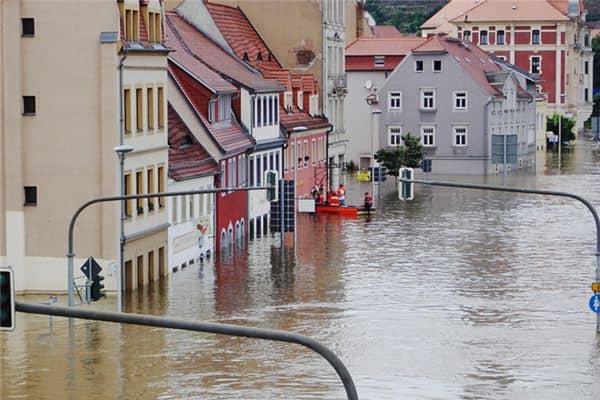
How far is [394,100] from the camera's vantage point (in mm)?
98938

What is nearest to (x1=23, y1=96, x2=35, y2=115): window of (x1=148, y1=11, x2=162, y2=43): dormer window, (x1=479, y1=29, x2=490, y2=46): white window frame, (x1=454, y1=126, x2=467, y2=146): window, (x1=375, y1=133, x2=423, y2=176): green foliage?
(x1=148, y1=11, x2=162, y2=43): dormer window

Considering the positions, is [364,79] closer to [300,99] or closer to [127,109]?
[300,99]

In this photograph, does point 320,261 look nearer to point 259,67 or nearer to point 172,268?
point 172,268

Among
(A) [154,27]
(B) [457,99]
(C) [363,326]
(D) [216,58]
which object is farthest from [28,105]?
(B) [457,99]

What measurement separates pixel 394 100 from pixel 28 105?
55751 mm

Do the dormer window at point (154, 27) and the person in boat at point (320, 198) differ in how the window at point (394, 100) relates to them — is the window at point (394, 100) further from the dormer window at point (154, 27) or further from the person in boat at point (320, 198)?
the dormer window at point (154, 27)

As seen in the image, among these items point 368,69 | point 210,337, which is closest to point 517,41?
point 368,69

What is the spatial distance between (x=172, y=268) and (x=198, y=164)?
5.42m

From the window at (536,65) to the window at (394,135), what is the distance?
3654 cm

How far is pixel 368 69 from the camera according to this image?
346 feet

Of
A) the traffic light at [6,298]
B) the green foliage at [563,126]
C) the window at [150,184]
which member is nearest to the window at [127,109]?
the window at [150,184]

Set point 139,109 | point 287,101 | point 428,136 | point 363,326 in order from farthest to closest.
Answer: point 428,136, point 287,101, point 139,109, point 363,326

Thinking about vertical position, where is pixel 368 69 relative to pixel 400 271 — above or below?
above

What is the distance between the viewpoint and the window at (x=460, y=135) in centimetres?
9806
